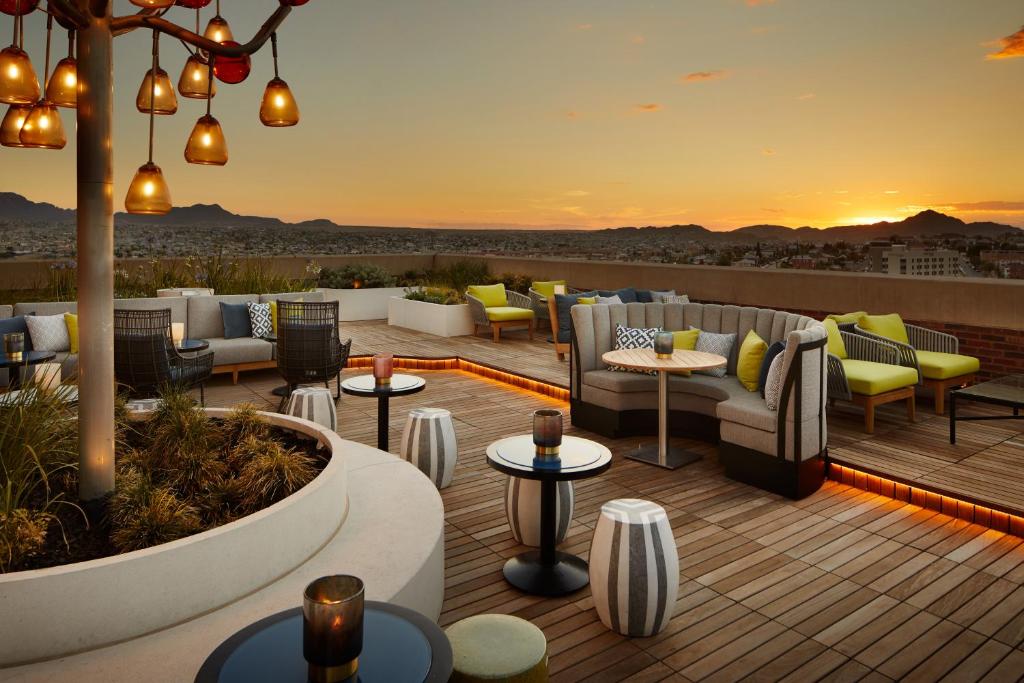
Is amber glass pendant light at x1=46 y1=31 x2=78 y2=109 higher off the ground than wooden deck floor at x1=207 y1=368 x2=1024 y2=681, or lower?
higher

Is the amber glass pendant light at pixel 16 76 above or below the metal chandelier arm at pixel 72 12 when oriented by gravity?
below

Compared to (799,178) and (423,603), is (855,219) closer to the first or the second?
(799,178)

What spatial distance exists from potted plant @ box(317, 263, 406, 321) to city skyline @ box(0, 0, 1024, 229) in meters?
2.60

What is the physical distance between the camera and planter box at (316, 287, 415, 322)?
13758 mm

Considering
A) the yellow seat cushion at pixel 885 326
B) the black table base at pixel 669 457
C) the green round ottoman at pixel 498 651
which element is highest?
the yellow seat cushion at pixel 885 326

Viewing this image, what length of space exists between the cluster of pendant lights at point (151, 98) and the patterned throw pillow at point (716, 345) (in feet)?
14.4

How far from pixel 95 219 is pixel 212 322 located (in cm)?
664

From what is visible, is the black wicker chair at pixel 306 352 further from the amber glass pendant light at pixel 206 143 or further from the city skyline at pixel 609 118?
the city skyline at pixel 609 118

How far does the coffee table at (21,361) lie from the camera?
6341mm

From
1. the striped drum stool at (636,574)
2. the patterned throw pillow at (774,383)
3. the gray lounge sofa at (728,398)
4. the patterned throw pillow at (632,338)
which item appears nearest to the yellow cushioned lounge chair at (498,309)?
the gray lounge sofa at (728,398)

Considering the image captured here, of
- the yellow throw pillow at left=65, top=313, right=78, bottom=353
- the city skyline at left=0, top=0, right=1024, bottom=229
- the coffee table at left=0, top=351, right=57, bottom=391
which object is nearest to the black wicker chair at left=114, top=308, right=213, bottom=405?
the coffee table at left=0, top=351, right=57, bottom=391

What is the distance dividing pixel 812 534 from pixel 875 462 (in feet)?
4.02

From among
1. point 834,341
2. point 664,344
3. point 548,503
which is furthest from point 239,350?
point 834,341

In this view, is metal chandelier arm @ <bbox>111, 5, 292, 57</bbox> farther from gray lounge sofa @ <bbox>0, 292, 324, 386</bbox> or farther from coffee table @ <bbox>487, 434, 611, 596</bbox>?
gray lounge sofa @ <bbox>0, 292, 324, 386</bbox>
